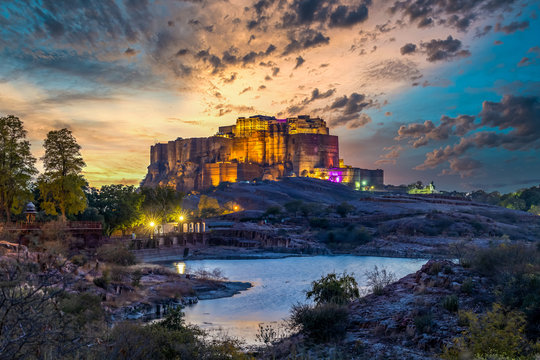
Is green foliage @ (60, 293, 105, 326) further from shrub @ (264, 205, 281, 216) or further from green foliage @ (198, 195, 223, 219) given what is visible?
green foliage @ (198, 195, 223, 219)

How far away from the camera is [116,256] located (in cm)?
3303

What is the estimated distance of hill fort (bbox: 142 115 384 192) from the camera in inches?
5094

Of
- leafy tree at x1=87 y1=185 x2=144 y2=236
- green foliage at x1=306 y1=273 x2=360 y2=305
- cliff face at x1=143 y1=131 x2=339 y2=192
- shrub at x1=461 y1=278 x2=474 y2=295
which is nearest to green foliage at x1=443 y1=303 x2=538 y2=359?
shrub at x1=461 y1=278 x2=474 y2=295

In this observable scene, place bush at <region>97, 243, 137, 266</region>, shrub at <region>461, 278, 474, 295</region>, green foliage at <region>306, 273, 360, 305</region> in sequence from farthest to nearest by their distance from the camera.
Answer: bush at <region>97, 243, 137, 266</region> < green foliage at <region>306, 273, 360, 305</region> < shrub at <region>461, 278, 474, 295</region>

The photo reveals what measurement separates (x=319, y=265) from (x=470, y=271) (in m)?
30.8

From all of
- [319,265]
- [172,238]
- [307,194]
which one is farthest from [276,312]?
[307,194]

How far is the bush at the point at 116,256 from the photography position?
1289 inches

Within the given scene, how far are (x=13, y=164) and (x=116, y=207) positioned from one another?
19.4 m

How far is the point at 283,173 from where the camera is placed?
129500mm

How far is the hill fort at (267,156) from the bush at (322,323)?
369 feet

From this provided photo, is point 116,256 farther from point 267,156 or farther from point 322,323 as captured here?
point 267,156

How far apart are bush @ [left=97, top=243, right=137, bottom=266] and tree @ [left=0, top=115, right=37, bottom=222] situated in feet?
23.1

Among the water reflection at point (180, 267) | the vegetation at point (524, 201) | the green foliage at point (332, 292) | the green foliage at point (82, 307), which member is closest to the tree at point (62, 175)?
the water reflection at point (180, 267)

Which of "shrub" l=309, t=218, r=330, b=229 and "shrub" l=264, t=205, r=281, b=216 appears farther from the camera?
"shrub" l=264, t=205, r=281, b=216
